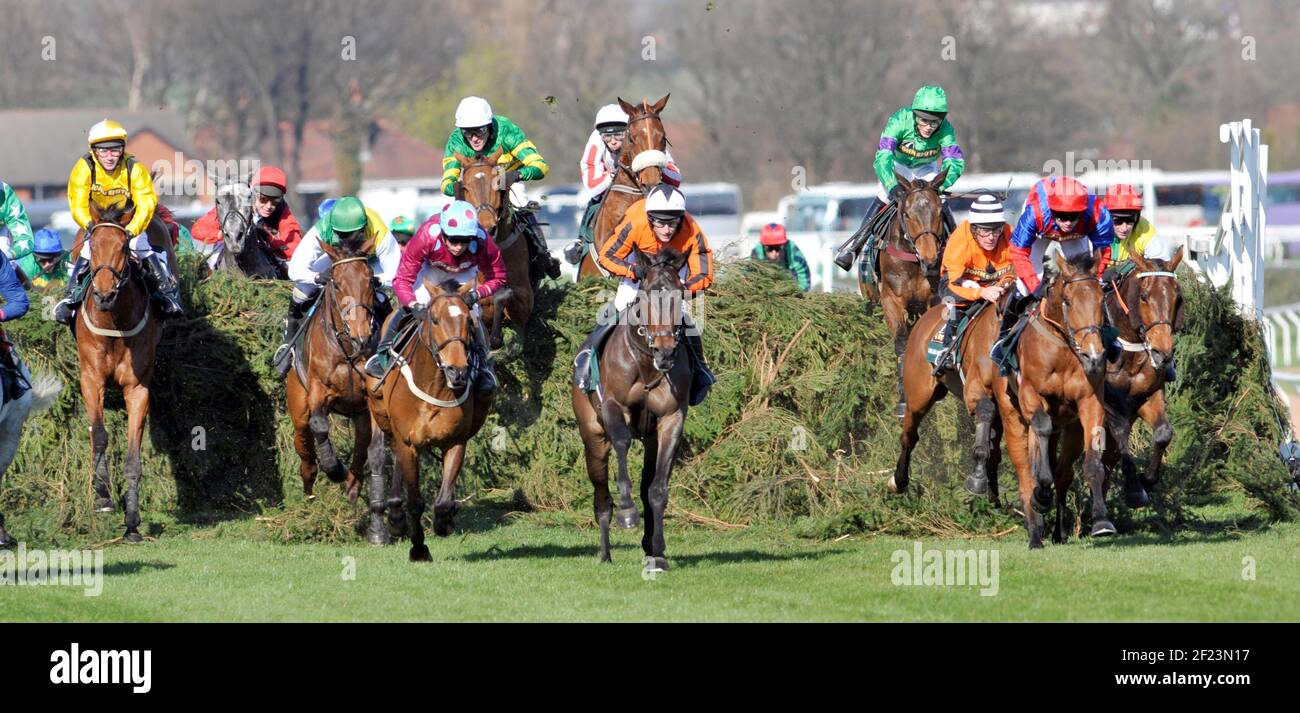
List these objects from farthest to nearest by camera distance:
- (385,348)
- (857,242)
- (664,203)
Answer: (857,242)
(385,348)
(664,203)

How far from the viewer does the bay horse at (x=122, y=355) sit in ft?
46.1

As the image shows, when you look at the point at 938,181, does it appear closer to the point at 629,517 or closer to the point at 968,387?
the point at 968,387

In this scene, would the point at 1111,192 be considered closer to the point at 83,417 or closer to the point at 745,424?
the point at 745,424

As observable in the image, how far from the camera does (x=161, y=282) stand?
570 inches

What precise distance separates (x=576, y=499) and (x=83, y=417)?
13.7 ft

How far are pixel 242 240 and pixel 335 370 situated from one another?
9.68 feet

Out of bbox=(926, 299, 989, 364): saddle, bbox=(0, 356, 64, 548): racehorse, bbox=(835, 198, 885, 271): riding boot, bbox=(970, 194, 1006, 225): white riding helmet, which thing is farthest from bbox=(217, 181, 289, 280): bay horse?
bbox=(970, 194, 1006, 225): white riding helmet

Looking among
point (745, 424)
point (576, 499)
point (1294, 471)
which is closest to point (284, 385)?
point (576, 499)

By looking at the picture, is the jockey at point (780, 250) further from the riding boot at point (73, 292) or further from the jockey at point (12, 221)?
the jockey at point (12, 221)

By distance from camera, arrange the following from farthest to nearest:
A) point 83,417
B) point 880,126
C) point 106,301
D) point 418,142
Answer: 1. point 418,142
2. point 880,126
3. point 83,417
4. point 106,301

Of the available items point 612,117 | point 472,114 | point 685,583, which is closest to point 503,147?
point 472,114

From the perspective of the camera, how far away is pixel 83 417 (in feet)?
49.4

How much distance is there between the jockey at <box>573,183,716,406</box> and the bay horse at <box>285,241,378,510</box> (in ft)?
6.19
